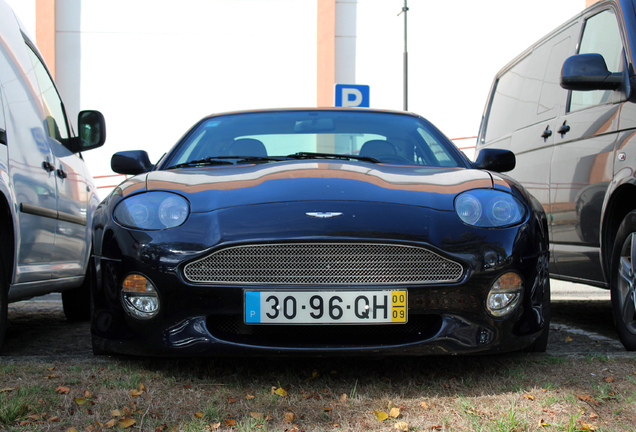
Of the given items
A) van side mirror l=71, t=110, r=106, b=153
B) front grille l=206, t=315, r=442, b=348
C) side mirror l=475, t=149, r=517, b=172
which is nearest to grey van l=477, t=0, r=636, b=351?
side mirror l=475, t=149, r=517, b=172

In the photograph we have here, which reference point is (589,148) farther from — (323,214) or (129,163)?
(129,163)

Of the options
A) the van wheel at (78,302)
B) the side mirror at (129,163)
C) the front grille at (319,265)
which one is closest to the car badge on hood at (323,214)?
the front grille at (319,265)

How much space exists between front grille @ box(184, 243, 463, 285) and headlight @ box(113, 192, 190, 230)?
23cm

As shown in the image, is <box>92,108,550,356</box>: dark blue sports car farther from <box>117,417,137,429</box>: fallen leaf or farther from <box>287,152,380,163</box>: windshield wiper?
<box>287,152,380,163</box>: windshield wiper

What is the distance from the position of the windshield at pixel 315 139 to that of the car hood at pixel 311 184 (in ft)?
1.26

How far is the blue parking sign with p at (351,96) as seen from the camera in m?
10.9

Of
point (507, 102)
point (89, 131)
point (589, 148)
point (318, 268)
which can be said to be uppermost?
point (507, 102)

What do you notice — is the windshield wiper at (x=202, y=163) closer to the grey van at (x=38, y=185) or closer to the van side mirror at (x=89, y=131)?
the grey van at (x=38, y=185)

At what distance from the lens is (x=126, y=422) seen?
232 centimetres

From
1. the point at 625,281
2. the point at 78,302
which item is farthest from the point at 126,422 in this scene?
the point at 78,302

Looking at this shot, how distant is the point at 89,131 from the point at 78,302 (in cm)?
124

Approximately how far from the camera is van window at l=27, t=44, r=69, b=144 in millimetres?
4457

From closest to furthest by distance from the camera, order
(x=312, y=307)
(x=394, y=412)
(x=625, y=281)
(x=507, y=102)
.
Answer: (x=394, y=412), (x=312, y=307), (x=625, y=281), (x=507, y=102)

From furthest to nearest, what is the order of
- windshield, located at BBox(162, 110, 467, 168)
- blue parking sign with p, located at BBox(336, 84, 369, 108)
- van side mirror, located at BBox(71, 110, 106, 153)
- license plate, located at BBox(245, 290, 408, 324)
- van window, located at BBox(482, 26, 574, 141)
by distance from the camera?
blue parking sign with p, located at BBox(336, 84, 369, 108) → van window, located at BBox(482, 26, 574, 141) → van side mirror, located at BBox(71, 110, 106, 153) → windshield, located at BBox(162, 110, 467, 168) → license plate, located at BBox(245, 290, 408, 324)
